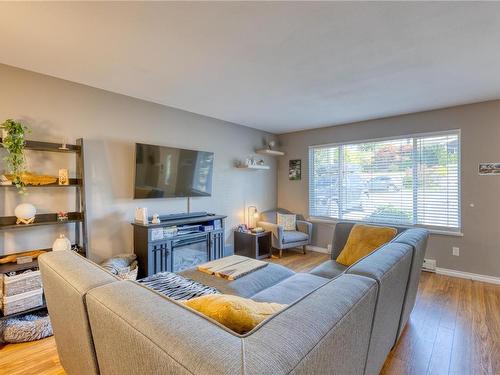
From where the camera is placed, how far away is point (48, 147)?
2.58 metres

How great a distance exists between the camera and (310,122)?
15.4ft

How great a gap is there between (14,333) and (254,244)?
3.05m

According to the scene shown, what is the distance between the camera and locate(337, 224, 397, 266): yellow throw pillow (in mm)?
2568

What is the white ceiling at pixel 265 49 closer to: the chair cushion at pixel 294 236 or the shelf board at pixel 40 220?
the shelf board at pixel 40 220

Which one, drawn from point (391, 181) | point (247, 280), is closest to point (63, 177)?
point (247, 280)

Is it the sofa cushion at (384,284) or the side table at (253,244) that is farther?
the side table at (253,244)

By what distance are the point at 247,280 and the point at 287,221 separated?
3038 mm

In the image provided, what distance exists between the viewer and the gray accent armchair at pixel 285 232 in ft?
15.1

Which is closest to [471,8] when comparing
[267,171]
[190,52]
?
[190,52]

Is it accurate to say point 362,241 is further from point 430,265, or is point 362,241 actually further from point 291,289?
point 430,265

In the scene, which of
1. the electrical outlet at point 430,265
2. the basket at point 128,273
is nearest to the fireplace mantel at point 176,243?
the basket at point 128,273

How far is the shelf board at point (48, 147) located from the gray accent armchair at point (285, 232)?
10.2 feet

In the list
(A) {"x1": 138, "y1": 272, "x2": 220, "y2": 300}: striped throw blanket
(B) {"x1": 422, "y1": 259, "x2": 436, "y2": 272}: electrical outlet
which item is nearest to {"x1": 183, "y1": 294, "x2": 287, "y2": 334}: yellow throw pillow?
(A) {"x1": 138, "y1": 272, "x2": 220, "y2": 300}: striped throw blanket

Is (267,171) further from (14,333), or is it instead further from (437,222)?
(14,333)
